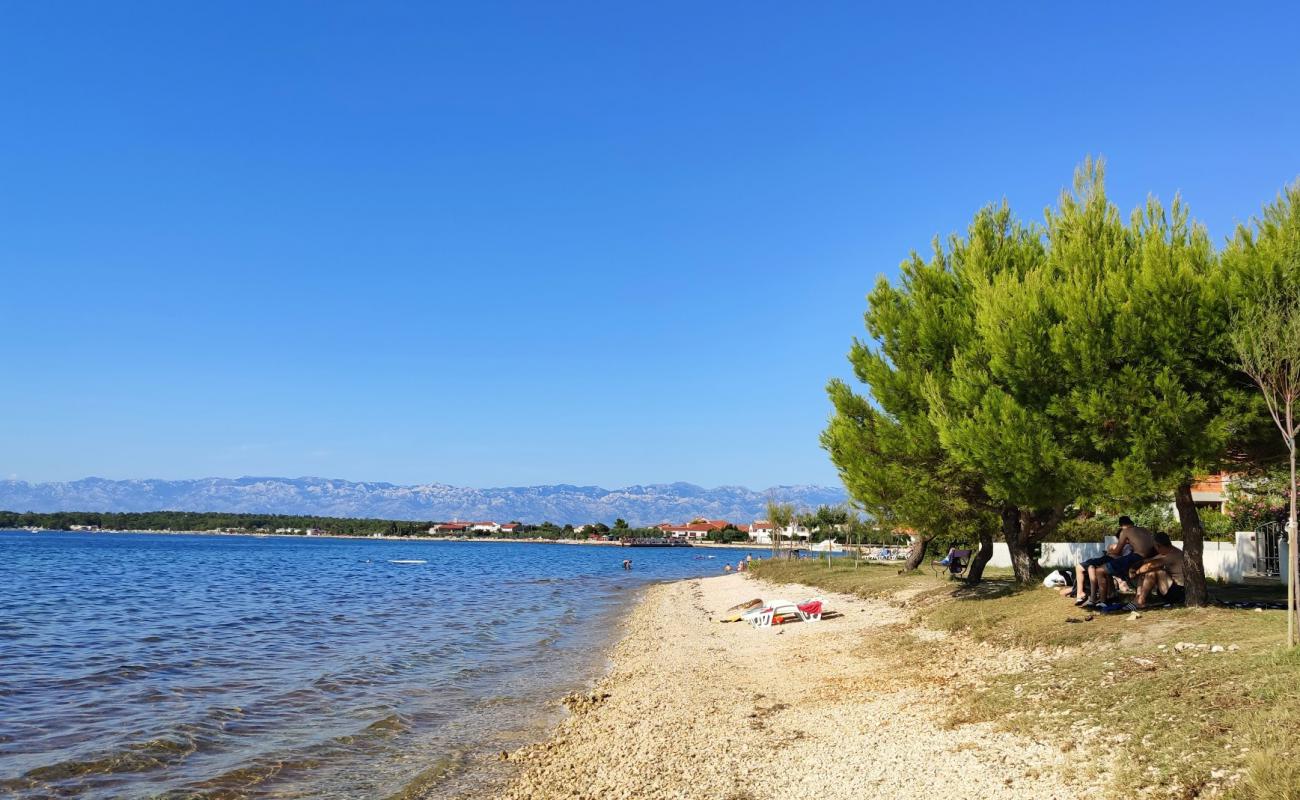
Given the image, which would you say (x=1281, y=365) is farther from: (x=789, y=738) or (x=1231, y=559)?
(x=1231, y=559)

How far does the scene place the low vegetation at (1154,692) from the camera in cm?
663

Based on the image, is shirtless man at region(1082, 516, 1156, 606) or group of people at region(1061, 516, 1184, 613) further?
shirtless man at region(1082, 516, 1156, 606)

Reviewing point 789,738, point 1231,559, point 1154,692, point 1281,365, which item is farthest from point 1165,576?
point 1231,559

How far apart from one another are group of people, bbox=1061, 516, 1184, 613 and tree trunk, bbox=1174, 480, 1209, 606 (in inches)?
8.8

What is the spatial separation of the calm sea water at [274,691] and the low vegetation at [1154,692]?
6730mm

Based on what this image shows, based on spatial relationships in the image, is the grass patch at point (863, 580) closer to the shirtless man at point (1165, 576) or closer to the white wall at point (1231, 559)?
the white wall at point (1231, 559)

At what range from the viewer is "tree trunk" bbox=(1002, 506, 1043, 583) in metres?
20.9

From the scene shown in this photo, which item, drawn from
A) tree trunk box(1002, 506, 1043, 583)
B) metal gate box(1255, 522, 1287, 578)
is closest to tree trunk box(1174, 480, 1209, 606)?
tree trunk box(1002, 506, 1043, 583)

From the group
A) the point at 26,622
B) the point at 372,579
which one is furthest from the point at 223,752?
the point at 372,579

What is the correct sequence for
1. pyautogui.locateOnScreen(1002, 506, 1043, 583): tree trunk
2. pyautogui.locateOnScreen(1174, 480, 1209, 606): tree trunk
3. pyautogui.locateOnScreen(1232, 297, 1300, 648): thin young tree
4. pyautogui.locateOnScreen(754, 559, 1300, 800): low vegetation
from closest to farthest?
pyautogui.locateOnScreen(754, 559, 1300, 800): low vegetation < pyautogui.locateOnScreen(1232, 297, 1300, 648): thin young tree < pyautogui.locateOnScreen(1174, 480, 1209, 606): tree trunk < pyautogui.locateOnScreen(1002, 506, 1043, 583): tree trunk

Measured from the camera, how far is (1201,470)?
12.8 metres

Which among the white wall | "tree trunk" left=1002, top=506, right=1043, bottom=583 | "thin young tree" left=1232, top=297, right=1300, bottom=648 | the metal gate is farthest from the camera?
the metal gate

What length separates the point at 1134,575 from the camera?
14.7m

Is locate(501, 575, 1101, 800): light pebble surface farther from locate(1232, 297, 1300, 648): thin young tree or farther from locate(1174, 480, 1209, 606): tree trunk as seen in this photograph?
locate(1232, 297, 1300, 648): thin young tree
